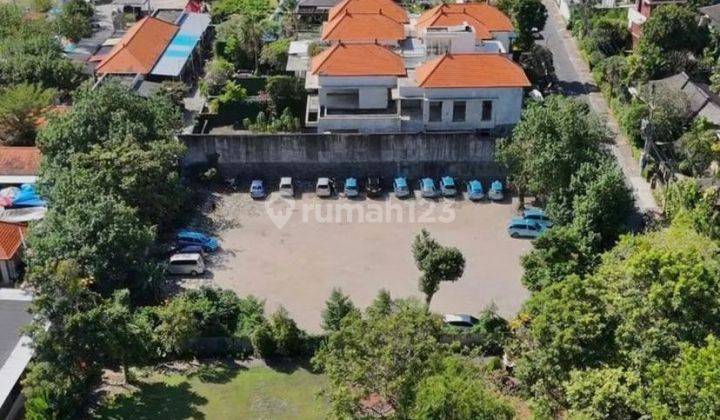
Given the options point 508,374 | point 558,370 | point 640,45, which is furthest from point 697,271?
point 640,45

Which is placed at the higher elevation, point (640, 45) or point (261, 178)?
point (640, 45)

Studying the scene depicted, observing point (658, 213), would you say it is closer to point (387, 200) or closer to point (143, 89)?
point (387, 200)

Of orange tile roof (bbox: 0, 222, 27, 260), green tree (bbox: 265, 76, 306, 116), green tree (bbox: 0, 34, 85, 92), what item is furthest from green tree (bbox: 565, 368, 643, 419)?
green tree (bbox: 0, 34, 85, 92)

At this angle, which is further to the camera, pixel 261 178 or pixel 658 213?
pixel 261 178

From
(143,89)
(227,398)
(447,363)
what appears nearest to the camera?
(447,363)

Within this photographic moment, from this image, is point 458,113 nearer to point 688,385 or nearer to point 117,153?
point 117,153

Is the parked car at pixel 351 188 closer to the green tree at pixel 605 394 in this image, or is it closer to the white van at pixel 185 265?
the white van at pixel 185 265

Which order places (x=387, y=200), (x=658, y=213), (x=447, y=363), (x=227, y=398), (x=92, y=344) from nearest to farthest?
(x=447, y=363), (x=92, y=344), (x=227, y=398), (x=658, y=213), (x=387, y=200)

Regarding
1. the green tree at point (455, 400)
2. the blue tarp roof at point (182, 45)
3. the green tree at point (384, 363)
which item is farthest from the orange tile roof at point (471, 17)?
the green tree at point (455, 400)
